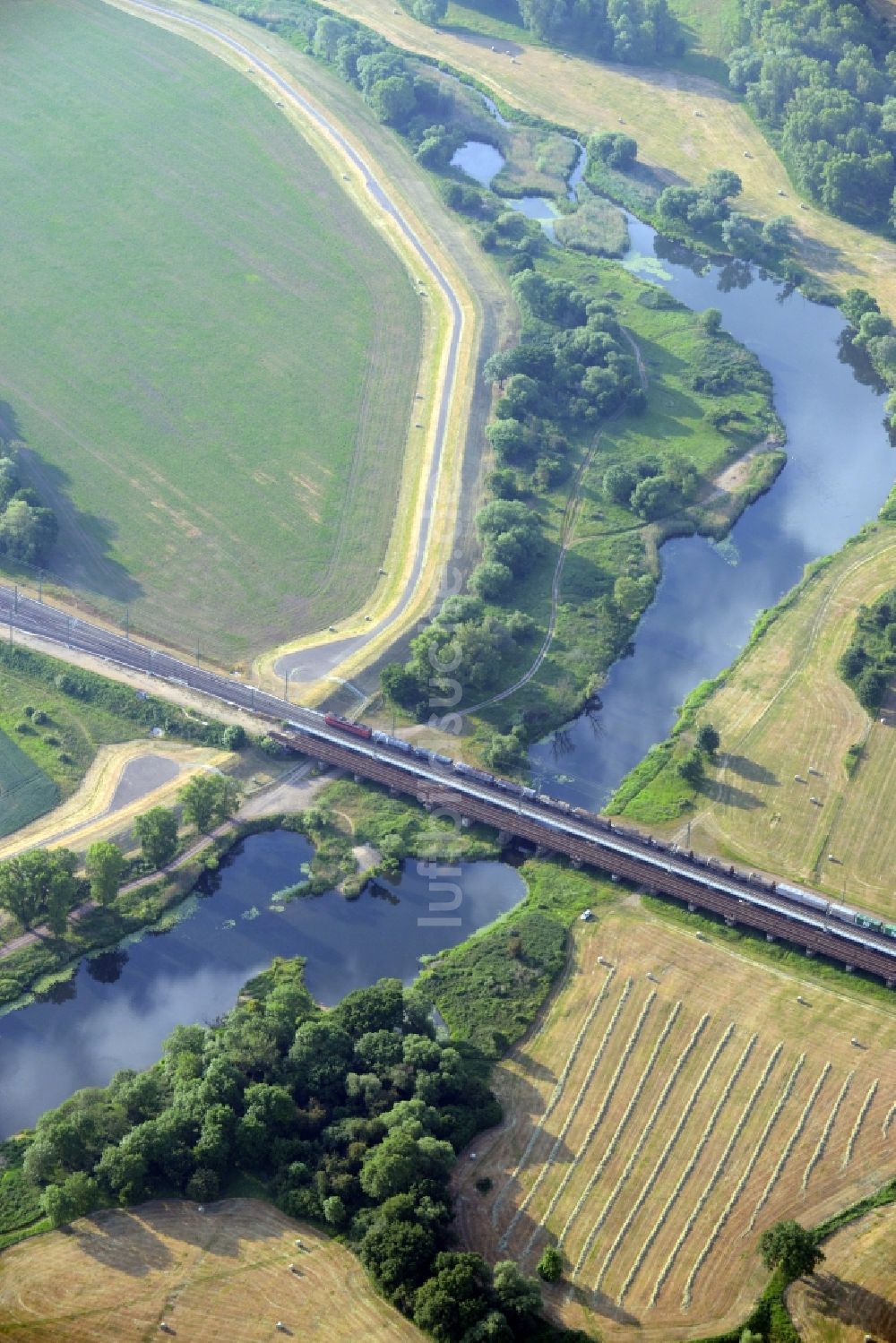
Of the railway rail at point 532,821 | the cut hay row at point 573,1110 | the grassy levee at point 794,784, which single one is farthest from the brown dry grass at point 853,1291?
the grassy levee at point 794,784

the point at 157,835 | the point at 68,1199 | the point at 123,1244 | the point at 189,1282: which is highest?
the point at 157,835

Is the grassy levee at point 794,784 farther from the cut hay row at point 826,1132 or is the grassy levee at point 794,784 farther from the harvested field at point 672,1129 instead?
the cut hay row at point 826,1132

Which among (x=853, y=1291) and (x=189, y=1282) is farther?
(x=853, y=1291)

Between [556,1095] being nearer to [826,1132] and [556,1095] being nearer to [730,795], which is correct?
[826,1132]

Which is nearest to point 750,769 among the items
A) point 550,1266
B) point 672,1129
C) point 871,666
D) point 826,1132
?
point 871,666

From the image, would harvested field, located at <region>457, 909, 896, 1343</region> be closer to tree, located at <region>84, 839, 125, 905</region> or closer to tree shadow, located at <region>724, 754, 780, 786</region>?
tree shadow, located at <region>724, 754, 780, 786</region>

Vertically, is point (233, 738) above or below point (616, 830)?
below

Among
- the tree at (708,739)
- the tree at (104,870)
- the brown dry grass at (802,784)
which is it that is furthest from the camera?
the tree at (708,739)
